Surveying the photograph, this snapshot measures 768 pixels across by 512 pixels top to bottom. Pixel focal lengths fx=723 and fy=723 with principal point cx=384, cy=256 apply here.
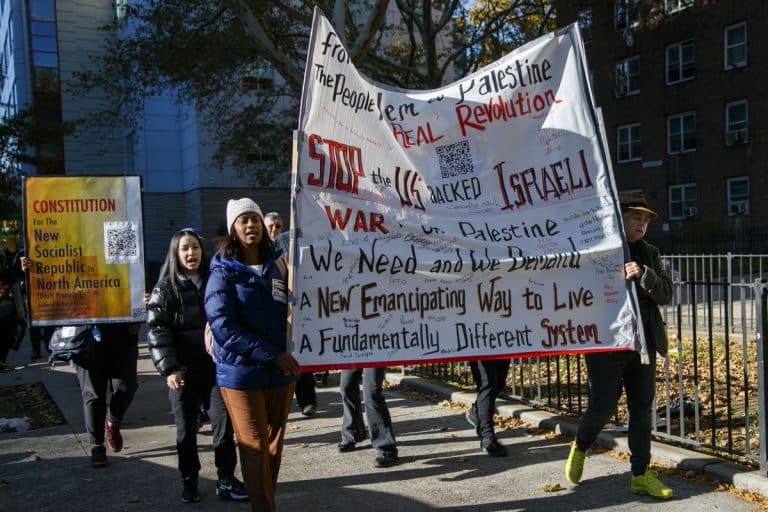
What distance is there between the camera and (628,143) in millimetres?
33438

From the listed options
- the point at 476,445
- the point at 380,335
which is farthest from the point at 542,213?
the point at 476,445

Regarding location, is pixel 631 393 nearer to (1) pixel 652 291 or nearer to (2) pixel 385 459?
(1) pixel 652 291

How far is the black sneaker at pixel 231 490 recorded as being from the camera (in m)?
4.77

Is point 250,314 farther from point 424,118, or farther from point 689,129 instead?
point 689,129

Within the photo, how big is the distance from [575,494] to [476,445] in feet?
4.31

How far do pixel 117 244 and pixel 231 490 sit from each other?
2497 millimetres

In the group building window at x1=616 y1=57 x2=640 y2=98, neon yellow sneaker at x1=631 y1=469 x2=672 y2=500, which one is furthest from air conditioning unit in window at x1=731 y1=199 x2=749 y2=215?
neon yellow sneaker at x1=631 y1=469 x2=672 y2=500

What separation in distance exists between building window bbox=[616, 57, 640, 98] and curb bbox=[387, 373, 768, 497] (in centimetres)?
2846

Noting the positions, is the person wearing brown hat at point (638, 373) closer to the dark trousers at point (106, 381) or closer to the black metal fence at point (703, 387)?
the black metal fence at point (703, 387)

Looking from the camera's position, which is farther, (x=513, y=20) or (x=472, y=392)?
(x=513, y=20)

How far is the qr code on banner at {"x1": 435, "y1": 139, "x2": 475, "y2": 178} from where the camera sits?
14.6ft

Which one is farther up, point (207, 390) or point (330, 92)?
point (330, 92)

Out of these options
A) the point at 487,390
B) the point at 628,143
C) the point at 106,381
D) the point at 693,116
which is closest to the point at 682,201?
the point at 693,116

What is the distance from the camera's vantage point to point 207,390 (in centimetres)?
502
